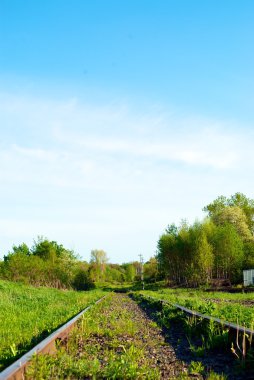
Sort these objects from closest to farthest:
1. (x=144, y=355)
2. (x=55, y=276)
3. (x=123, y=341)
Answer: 1. (x=144, y=355)
2. (x=123, y=341)
3. (x=55, y=276)

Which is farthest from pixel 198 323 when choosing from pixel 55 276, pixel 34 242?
pixel 34 242

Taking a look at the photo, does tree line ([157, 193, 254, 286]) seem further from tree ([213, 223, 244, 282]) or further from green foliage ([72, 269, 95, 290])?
green foliage ([72, 269, 95, 290])

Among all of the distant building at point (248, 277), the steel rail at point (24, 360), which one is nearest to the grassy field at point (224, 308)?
the steel rail at point (24, 360)

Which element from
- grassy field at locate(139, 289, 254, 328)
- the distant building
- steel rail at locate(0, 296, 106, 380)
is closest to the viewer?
steel rail at locate(0, 296, 106, 380)

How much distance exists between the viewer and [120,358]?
4484mm

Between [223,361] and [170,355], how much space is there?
29.6 inches

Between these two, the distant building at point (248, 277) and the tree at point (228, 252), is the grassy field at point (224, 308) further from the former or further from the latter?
the tree at point (228, 252)

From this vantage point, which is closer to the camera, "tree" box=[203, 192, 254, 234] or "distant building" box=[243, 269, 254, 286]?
"distant building" box=[243, 269, 254, 286]

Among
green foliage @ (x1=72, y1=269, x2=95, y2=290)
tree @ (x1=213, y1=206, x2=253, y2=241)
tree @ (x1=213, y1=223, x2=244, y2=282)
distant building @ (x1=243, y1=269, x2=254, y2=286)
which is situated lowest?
green foliage @ (x1=72, y1=269, x2=95, y2=290)

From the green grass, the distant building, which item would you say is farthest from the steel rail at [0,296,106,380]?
the distant building

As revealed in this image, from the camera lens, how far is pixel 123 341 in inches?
244

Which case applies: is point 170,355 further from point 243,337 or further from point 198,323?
point 198,323

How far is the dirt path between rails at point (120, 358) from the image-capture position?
3.81m

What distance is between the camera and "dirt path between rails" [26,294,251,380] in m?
3.81
